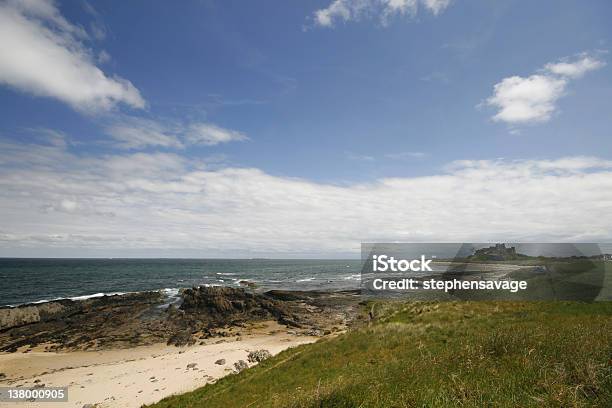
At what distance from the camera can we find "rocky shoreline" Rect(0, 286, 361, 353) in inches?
1474

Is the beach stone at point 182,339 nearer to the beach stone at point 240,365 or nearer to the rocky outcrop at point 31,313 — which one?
the beach stone at point 240,365

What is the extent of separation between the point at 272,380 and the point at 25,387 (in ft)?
67.1

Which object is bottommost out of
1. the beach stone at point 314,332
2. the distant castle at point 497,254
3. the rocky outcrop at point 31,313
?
the beach stone at point 314,332

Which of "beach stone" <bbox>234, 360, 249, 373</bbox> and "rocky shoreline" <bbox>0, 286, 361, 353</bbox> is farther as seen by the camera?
"rocky shoreline" <bbox>0, 286, 361, 353</bbox>

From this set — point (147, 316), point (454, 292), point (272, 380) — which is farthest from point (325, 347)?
point (147, 316)

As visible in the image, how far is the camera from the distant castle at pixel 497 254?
97812 millimetres

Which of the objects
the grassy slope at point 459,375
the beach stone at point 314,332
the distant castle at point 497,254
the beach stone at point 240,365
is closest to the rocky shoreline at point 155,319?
the beach stone at point 314,332

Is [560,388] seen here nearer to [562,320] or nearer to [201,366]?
[562,320]

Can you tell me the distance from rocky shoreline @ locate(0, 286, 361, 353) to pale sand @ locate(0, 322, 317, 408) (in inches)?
114

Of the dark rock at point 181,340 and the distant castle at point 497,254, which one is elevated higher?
the distant castle at point 497,254

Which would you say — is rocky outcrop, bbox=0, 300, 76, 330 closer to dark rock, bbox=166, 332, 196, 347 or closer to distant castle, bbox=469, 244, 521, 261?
dark rock, bbox=166, 332, 196, 347

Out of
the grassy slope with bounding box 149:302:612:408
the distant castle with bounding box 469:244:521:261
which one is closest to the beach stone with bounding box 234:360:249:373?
the grassy slope with bounding box 149:302:612:408

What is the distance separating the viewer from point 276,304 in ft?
174

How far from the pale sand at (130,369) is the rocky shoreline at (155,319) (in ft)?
9.50
